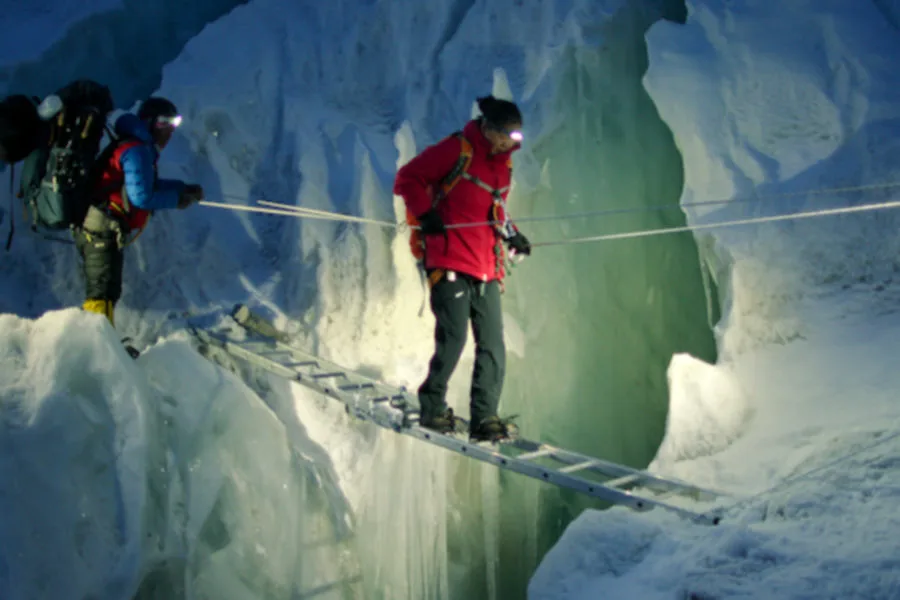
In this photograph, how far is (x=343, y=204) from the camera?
553 cm

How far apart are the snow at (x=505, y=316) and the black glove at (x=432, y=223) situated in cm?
145

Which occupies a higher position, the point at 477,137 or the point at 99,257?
the point at 477,137

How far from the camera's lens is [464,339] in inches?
154

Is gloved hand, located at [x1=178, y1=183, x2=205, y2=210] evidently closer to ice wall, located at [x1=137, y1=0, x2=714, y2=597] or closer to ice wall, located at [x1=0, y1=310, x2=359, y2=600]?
ice wall, located at [x1=0, y1=310, x2=359, y2=600]

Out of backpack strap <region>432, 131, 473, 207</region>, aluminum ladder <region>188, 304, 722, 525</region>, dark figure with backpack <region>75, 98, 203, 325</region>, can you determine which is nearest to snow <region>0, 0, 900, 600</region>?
aluminum ladder <region>188, 304, 722, 525</region>

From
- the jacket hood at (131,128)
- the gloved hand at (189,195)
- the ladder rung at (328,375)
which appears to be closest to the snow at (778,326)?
the ladder rung at (328,375)

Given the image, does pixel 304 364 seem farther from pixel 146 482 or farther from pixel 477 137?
pixel 477 137

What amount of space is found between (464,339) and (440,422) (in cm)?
43

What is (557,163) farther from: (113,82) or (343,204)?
(113,82)

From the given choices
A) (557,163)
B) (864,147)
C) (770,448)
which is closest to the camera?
(770,448)

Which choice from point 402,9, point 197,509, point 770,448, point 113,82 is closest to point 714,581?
point 770,448

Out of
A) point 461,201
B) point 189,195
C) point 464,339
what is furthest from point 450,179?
point 189,195

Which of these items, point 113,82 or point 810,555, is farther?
point 113,82

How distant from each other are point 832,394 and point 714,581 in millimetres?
1656
